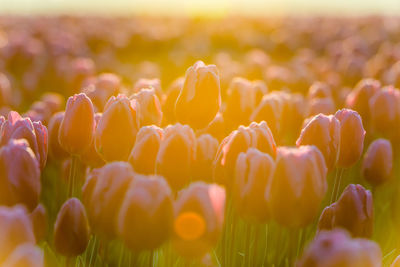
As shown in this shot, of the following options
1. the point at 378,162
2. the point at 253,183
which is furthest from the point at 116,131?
the point at 378,162

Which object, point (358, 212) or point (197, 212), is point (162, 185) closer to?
point (197, 212)

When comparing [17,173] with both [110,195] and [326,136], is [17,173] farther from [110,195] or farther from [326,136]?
[326,136]

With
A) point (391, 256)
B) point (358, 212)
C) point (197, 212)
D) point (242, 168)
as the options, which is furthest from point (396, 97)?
point (197, 212)

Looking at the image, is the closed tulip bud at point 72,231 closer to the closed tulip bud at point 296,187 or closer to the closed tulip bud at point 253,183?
the closed tulip bud at point 253,183

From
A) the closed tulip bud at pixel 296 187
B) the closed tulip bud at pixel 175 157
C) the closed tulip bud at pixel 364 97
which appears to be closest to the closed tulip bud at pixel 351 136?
the closed tulip bud at pixel 296 187

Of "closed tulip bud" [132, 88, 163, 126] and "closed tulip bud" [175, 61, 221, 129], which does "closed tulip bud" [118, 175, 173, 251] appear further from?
"closed tulip bud" [132, 88, 163, 126]
